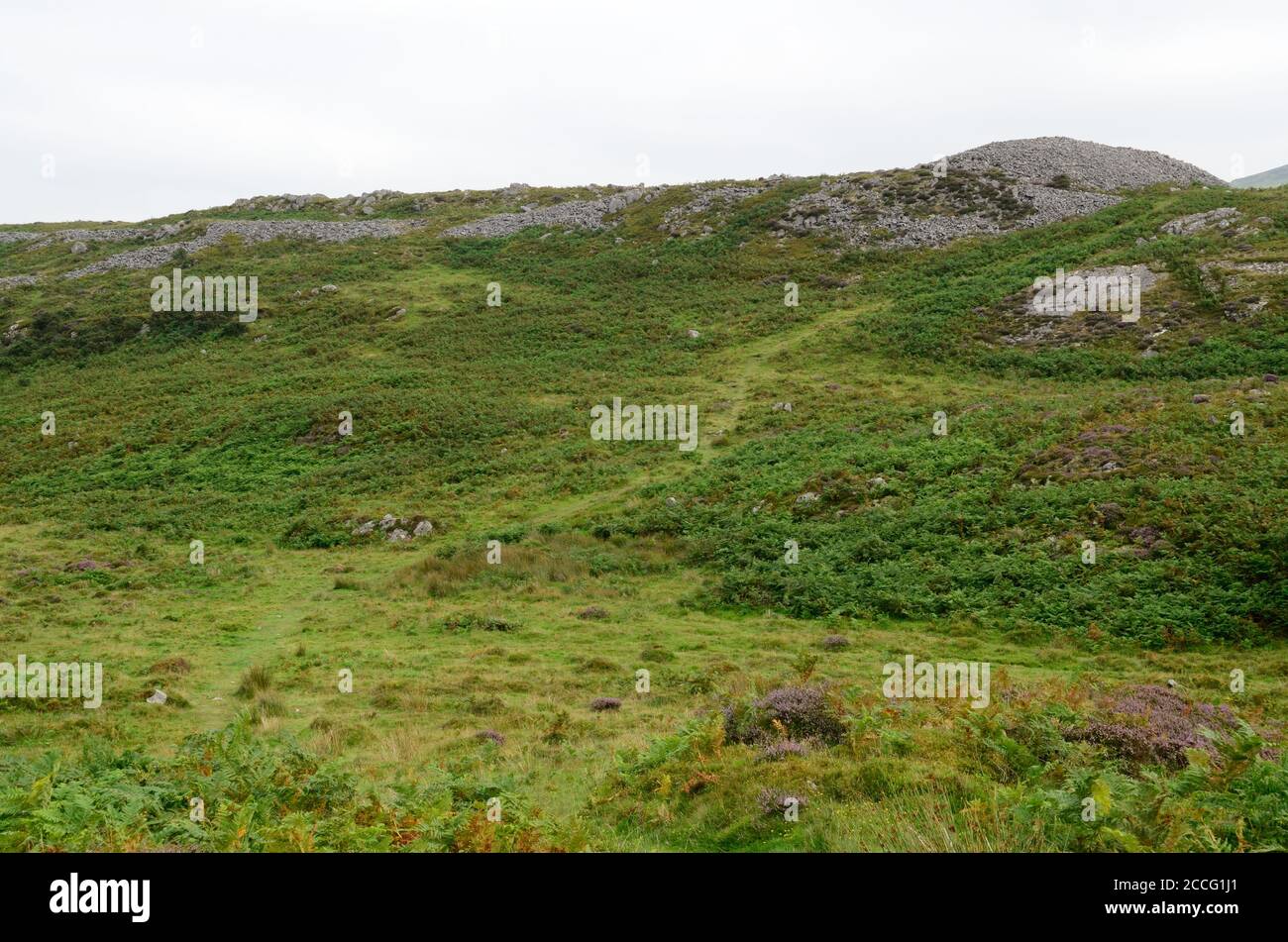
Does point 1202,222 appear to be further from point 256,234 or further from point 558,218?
point 256,234

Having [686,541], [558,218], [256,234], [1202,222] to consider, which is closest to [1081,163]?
[1202,222]

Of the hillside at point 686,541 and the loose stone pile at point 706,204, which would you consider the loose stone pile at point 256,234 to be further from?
the loose stone pile at point 706,204

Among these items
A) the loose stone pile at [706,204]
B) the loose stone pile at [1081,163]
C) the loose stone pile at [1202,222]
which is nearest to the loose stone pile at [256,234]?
the loose stone pile at [706,204]

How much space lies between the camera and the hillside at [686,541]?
895cm

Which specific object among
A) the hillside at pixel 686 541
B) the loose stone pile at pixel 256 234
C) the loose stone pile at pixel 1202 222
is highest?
the loose stone pile at pixel 256 234

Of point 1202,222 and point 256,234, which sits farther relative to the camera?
point 256,234

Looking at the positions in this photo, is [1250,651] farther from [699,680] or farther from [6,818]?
[6,818]

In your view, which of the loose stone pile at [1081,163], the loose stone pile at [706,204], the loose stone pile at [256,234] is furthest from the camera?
the loose stone pile at [256,234]

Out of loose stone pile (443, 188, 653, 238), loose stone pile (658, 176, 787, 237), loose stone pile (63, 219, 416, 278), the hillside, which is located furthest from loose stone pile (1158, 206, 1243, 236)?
loose stone pile (63, 219, 416, 278)

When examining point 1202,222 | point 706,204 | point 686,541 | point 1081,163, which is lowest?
point 686,541

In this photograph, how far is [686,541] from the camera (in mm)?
26766

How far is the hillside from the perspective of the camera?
29.4 ft

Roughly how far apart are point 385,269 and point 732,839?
72.3m

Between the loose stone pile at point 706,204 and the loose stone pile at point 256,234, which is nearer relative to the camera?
the loose stone pile at point 706,204
